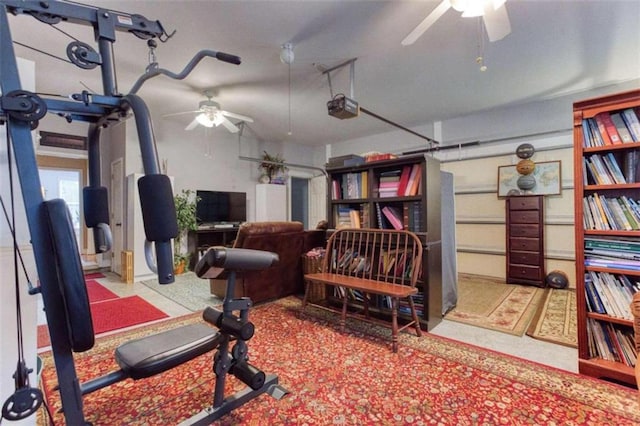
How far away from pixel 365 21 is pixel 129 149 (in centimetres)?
422

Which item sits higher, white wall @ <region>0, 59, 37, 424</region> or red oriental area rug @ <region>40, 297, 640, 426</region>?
white wall @ <region>0, 59, 37, 424</region>

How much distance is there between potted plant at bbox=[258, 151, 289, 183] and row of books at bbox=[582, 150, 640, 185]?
A: 526cm

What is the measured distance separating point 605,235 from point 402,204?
4.78 feet

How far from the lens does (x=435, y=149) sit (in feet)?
17.4

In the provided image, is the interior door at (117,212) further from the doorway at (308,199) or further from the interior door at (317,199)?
the interior door at (317,199)

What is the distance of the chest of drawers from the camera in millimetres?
4023

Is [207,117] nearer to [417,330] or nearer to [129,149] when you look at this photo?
[129,149]

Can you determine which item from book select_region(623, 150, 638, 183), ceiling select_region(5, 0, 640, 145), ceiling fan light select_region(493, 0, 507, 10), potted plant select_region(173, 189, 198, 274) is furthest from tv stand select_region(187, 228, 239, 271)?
book select_region(623, 150, 638, 183)

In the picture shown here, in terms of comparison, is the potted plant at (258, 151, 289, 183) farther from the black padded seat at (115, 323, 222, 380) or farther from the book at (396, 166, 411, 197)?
the black padded seat at (115, 323, 222, 380)

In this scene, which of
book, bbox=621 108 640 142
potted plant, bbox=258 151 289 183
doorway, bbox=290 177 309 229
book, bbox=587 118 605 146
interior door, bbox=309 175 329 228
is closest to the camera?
book, bbox=621 108 640 142

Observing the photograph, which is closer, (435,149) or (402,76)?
(402,76)

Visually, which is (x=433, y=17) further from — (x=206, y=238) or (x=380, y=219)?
(x=206, y=238)

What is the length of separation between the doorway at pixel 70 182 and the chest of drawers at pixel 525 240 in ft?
21.0

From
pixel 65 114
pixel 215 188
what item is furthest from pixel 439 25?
pixel 215 188
